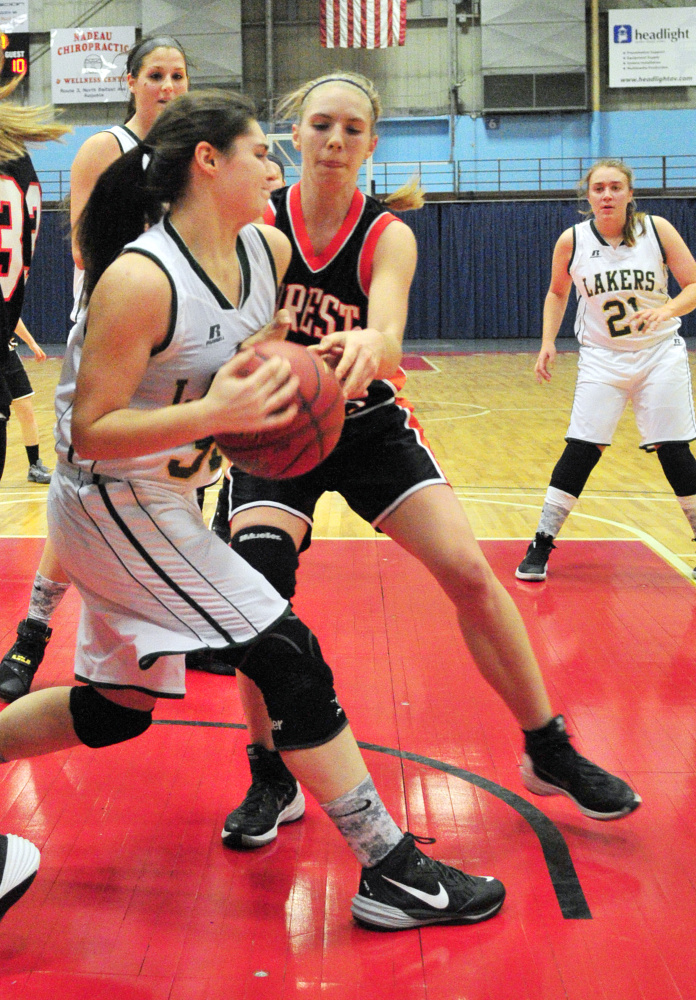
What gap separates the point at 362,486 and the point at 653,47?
Answer: 2102 cm

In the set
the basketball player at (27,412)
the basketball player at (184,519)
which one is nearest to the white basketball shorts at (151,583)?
the basketball player at (184,519)

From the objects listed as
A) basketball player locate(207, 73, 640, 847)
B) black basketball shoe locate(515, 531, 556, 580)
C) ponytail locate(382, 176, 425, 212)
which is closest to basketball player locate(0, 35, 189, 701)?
basketball player locate(207, 73, 640, 847)

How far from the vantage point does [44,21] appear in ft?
70.5

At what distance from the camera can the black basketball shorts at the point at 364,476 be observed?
2.43 m

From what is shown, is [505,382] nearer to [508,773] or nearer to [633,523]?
[633,523]

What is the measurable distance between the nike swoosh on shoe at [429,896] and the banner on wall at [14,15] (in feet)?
75.9

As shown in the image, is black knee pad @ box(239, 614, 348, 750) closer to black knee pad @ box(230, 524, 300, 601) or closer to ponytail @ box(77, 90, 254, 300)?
black knee pad @ box(230, 524, 300, 601)

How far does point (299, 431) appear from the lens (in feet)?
6.13

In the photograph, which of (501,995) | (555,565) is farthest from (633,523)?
(501,995)

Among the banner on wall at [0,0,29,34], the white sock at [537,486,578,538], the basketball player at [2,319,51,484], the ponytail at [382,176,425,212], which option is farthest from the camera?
the banner on wall at [0,0,29,34]

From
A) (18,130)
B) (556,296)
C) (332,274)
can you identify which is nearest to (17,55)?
(556,296)

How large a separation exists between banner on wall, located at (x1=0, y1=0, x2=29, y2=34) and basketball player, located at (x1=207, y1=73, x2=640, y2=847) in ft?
71.6

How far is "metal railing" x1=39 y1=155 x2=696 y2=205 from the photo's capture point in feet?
67.5

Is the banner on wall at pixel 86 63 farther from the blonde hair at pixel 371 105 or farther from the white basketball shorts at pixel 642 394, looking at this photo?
the blonde hair at pixel 371 105
